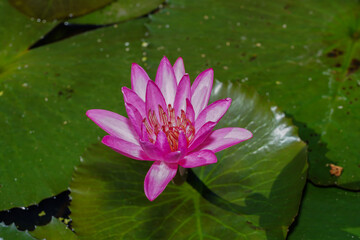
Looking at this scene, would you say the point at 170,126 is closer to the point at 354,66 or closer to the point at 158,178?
the point at 158,178

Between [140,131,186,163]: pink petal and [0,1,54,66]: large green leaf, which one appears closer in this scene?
[140,131,186,163]: pink petal

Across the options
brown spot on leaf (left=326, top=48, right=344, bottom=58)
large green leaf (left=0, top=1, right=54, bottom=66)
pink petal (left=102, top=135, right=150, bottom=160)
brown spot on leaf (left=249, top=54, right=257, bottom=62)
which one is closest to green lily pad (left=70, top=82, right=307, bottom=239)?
pink petal (left=102, top=135, right=150, bottom=160)

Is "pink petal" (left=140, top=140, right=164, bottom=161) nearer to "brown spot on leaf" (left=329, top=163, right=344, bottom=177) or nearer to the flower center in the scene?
the flower center

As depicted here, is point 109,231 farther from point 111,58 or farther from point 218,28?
point 218,28

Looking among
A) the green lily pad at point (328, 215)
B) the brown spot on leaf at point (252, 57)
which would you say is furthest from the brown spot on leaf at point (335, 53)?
the green lily pad at point (328, 215)

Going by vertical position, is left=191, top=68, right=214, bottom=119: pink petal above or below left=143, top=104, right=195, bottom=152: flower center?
above

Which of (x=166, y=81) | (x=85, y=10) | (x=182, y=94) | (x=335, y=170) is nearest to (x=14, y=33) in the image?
(x=85, y=10)

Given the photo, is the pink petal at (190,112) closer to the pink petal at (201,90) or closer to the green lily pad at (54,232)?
the pink petal at (201,90)

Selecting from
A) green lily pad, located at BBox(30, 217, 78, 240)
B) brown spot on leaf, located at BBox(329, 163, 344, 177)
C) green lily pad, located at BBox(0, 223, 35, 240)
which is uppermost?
brown spot on leaf, located at BBox(329, 163, 344, 177)

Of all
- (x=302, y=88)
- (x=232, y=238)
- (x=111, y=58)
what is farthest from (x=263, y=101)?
(x=111, y=58)
